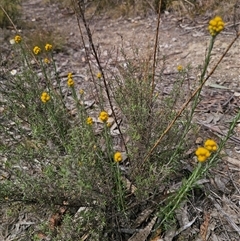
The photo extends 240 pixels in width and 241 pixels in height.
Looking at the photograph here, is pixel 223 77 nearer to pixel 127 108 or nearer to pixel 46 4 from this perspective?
pixel 127 108

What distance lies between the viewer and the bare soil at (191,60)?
2053mm

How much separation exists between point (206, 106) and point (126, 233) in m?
1.42

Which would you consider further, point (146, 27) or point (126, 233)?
point (146, 27)

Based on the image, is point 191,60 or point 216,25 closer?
point 216,25

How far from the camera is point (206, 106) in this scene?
9.68 feet

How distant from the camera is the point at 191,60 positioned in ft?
12.6

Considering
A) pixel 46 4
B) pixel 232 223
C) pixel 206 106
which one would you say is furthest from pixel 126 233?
pixel 46 4

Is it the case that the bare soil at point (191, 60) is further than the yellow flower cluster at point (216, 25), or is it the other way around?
the bare soil at point (191, 60)

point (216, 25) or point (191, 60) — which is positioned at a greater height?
point (216, 25)

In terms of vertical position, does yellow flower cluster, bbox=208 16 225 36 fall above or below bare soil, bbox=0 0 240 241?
above

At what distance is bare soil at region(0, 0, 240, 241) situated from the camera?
2.05 metres

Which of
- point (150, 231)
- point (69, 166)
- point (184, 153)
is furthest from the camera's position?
point (184, 153)

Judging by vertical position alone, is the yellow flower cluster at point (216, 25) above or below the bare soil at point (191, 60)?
above

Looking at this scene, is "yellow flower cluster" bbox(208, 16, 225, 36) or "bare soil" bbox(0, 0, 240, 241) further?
"bare soil" bbox(0, 0, 240, 241)
